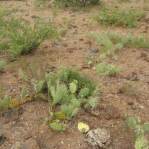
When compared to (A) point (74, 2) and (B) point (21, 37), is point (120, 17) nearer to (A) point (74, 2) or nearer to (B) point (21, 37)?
(A) point (74, 2)

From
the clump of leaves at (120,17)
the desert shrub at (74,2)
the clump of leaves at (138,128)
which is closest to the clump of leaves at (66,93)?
the clump of leaves at (138,128)

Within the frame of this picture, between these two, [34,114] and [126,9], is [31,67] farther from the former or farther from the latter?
[126,9]

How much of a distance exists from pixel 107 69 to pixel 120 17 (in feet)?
5.90

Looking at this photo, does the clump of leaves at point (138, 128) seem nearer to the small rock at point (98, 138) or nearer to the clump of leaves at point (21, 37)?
the small rock at point (98, 138)

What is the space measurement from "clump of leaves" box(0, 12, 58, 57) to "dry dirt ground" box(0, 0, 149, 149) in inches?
4.5

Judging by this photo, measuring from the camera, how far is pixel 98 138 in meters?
3.26

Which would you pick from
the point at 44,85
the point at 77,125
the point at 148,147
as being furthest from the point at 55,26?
the point at 148,147

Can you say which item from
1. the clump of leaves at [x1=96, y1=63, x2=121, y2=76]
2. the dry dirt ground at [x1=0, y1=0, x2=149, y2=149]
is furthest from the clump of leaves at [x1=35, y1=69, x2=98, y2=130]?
the clump of leaves at [x1=96, y1=63, x2=121, y2=76]

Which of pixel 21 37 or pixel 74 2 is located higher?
pixel 21 37

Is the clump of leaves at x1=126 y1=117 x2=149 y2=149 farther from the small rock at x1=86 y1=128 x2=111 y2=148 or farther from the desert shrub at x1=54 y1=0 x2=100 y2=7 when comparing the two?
the desert shrub at x1=54 y1=0 x2=100 y2=7

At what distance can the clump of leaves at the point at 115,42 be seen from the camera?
4926 millimetres

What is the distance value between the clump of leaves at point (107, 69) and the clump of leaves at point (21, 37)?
35.6 inches

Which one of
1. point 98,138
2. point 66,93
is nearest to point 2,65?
point 66,93

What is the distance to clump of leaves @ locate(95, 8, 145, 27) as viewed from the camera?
229 inches
